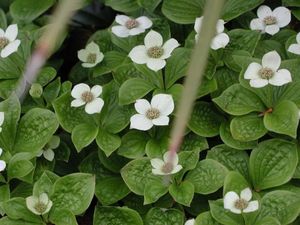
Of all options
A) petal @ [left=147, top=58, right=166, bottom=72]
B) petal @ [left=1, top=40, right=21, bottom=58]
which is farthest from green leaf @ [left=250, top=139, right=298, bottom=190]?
petal @ [left=1, top=40, right=21, bottom=58]

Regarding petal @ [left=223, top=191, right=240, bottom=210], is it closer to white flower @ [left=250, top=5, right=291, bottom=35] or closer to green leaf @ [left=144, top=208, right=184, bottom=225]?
green leaf @ [left=144, top=208, right=184, bottom=225]

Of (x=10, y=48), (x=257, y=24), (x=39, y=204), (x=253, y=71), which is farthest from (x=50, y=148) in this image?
(x=257, y=24)

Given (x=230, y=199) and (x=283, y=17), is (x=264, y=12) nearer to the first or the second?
(x=283, y=17)

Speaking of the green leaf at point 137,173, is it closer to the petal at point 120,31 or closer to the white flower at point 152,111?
the white flower at point 152,111

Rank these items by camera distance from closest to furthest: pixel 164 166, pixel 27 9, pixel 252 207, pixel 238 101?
pixel 252 207, pixel 164 166, pixel 238 101, pixel 27 9

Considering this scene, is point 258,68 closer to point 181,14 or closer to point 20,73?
point 181,14

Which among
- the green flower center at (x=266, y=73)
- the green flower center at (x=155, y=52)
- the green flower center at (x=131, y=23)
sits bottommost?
the green flower center at (x=131, y=23)

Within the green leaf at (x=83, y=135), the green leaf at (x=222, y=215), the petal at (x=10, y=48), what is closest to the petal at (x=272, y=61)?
the green leaf at (x=222, y=215)
